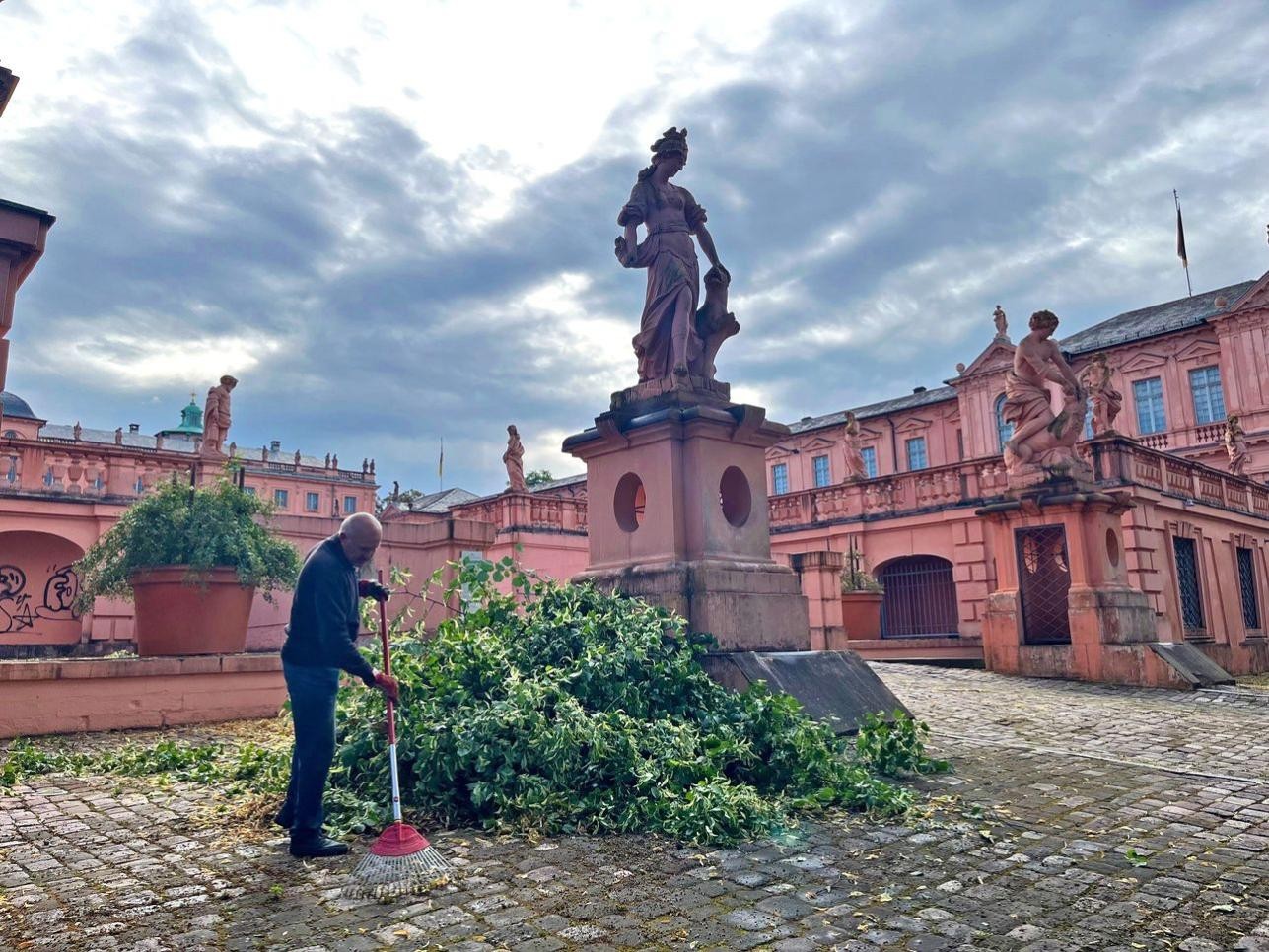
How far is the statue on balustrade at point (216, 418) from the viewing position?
1541cm

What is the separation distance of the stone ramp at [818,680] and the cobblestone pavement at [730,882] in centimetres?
120

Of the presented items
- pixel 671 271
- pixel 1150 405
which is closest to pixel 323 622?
pixel 671 271

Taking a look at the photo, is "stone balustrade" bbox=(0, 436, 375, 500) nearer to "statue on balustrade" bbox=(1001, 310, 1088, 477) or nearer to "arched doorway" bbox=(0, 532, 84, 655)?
"arched doorway" bbox=(0, 532, 84, 655)

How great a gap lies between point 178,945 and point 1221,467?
116 ft

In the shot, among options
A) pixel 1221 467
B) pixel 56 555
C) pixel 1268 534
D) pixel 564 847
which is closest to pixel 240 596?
pixel 564 847

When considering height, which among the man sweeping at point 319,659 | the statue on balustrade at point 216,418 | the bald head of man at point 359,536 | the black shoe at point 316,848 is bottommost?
the black shoe at point 316,848

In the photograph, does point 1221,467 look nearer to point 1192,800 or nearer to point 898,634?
point 898,634

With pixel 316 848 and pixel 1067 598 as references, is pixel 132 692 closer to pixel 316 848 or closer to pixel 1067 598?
pixel 316 848

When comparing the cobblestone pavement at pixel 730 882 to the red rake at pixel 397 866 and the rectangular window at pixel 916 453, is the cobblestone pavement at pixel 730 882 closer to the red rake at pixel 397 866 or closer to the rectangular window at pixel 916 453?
the red rake at pixel 397 866

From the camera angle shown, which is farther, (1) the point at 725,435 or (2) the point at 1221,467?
(2) the point at 1221,467

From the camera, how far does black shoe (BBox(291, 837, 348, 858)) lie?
402 centimetres

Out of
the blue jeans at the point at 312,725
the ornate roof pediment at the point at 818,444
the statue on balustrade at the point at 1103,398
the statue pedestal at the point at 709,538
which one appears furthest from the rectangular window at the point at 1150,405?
the blue jeans at the point at 312,725

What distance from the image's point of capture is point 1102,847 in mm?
4078

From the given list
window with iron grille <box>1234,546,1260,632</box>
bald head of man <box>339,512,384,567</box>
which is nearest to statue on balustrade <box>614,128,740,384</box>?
bald head of man <box>339,512,384,567</box>
